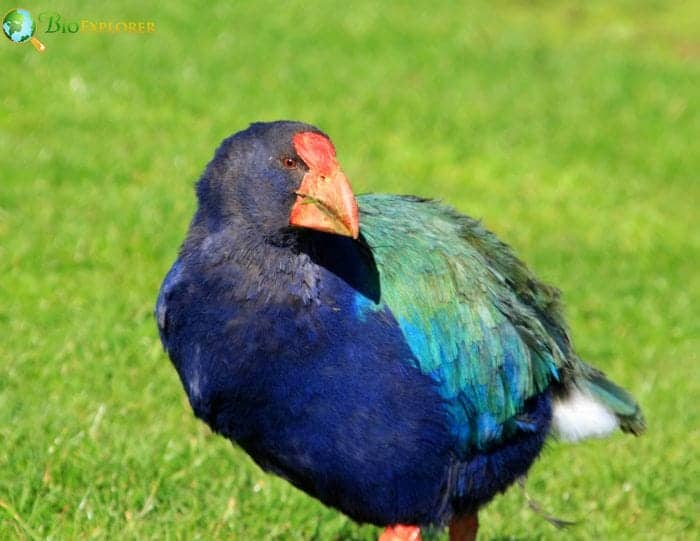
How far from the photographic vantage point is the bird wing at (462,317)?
11.6 feet

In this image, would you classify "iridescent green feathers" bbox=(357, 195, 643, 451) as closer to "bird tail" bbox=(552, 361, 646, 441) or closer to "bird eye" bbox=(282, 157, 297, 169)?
"bird tail" bbox=(552, 361, 646, 441)

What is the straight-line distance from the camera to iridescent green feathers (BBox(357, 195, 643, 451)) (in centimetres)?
355

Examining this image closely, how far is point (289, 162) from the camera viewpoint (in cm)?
344

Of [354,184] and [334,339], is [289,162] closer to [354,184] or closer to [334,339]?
[334,339]

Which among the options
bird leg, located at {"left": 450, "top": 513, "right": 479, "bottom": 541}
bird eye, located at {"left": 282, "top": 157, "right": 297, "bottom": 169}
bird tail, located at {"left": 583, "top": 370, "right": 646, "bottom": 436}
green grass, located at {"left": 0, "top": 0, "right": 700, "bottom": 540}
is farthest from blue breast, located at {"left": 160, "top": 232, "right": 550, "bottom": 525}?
bird tail, located at {"left": 583, "top": 370, "right": 646, "bottom": 436}

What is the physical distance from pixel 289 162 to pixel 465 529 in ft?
4.73

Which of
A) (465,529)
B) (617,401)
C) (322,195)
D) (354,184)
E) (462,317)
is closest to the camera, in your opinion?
(322,195)

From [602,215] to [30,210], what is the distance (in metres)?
3.95

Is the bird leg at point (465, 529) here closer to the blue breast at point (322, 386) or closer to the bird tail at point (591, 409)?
the bird tail at point (591, 409)

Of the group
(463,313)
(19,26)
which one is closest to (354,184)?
(19,26)

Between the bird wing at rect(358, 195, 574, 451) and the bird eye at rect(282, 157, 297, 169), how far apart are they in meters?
0.31

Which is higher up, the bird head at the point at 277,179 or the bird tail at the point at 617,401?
the bird head at the point at 277,179

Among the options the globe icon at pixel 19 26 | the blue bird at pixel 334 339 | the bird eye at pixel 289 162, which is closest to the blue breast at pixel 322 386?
the blue bird at pixel 334 339

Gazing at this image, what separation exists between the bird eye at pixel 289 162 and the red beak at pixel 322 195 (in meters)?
0.03
